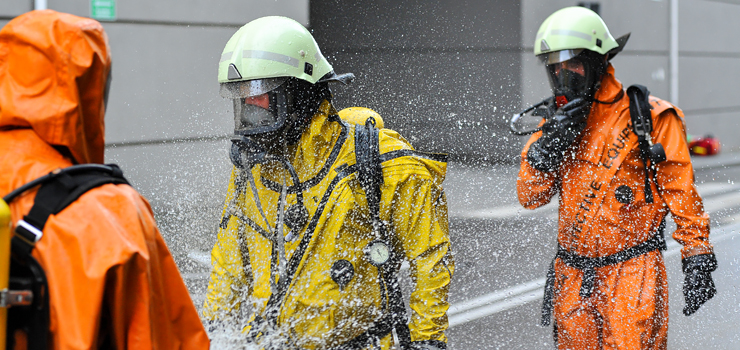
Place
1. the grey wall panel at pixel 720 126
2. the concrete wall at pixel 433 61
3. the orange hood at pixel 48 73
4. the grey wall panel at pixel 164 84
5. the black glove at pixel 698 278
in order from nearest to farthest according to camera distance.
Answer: the orange hood at pixel 48 73 < the black glove at pixel 698 278 < the grey wall panel at pixel 164 84 < the concrete wall at pixel 433 61 < the grey wall panel at pixel 720 126

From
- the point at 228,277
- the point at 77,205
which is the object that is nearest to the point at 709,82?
the point at 228,277

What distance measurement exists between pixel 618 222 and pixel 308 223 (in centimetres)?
162

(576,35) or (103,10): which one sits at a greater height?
(103,10)

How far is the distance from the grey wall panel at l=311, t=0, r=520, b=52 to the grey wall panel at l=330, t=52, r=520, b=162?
0.78 feet

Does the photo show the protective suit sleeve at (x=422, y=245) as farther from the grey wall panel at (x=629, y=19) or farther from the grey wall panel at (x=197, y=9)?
the grey wall panel at (x=629, y=19)

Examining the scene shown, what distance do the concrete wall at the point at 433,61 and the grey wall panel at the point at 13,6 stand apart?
6.23 m

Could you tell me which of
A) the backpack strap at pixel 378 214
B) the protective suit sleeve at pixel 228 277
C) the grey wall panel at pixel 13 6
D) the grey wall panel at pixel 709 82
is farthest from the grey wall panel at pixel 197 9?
the grey wall panel at pixel 709 82

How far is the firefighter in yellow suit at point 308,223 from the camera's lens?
2.46 m

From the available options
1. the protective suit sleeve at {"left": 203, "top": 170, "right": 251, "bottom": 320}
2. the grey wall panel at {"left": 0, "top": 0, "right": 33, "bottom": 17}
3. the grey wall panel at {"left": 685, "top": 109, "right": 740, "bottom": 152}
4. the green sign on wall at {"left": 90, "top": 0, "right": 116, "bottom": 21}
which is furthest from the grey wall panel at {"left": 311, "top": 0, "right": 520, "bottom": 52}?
the protective suit sleeve at {"left": 203, "top": 170, "right": 251, "bottom": 320}

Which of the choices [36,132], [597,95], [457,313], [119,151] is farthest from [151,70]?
[36,132]

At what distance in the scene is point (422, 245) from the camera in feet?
8.28

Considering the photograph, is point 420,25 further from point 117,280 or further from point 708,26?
point 117,280

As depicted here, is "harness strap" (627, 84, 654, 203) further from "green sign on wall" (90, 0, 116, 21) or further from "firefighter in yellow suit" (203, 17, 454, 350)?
"green sign on wall" (90, 0, 116, 21)

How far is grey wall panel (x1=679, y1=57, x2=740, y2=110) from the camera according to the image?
59.6 ft
